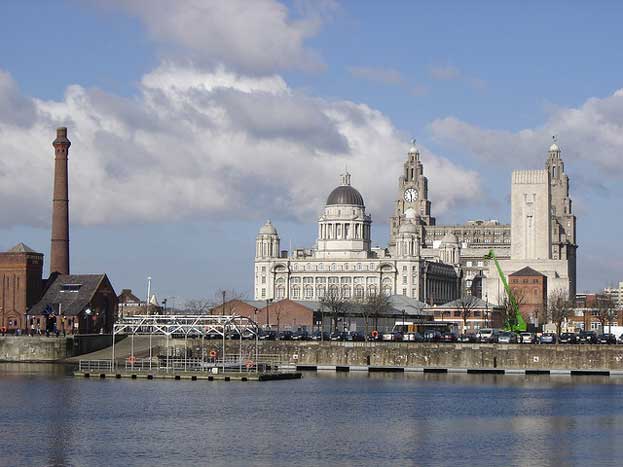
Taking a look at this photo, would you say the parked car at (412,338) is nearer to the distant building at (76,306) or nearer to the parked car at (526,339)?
the parked car at (526,339)

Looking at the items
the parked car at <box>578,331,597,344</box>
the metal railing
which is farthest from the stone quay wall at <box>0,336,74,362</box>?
the parked car at <box>578,331,597,344</box>

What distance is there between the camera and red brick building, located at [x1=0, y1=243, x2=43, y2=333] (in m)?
171

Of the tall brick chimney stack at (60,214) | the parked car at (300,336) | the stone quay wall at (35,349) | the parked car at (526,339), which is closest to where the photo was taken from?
the parked car at (526,339)

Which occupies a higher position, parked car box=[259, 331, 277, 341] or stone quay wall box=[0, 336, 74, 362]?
parked car box=[259, 331, 277, 341]

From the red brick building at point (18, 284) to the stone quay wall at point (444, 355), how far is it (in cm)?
3113

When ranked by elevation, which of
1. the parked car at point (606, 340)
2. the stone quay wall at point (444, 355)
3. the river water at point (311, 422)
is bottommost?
the river water at point (311, 422)

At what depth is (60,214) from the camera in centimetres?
17962

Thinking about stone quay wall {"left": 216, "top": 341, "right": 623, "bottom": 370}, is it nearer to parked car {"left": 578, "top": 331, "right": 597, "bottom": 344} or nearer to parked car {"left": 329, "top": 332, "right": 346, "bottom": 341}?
parked car {"left": 329, "top": 332, "right": 346, "bottom": 341}

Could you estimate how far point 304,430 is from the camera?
281 ft

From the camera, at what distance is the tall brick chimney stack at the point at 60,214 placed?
180m

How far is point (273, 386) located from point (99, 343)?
4500 centimetres

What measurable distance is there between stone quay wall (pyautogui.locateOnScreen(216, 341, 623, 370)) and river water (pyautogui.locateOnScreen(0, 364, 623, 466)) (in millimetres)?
9585

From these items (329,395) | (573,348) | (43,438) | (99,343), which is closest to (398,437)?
(43,438)

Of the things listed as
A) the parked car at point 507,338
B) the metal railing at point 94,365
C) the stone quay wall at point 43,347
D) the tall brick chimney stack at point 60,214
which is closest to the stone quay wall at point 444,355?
the parked car at point 507,338
